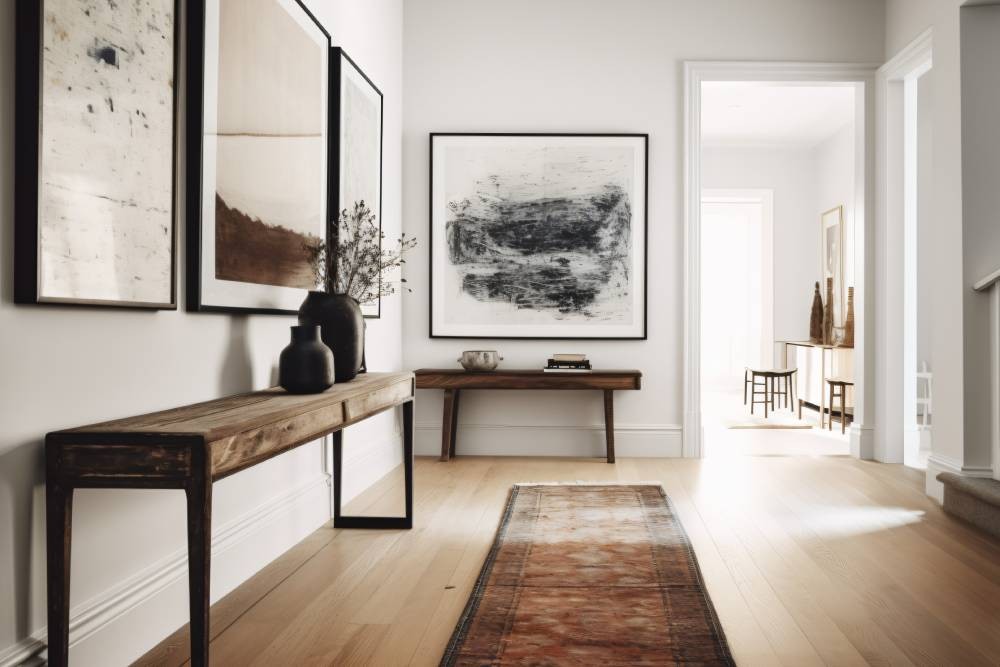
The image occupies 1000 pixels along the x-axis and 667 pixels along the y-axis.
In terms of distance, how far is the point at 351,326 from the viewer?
9.51 feet

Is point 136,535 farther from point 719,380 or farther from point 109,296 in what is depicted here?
point 719,380

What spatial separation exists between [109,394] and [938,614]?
2437 mm

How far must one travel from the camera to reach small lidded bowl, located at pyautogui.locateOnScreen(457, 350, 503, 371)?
4.91 metres

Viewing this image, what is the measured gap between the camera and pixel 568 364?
4.99 meters

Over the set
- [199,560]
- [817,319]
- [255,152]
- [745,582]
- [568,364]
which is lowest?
[745,582]

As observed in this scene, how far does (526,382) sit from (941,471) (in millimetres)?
2331

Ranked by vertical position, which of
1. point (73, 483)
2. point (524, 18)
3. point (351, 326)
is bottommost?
point (73, 483)

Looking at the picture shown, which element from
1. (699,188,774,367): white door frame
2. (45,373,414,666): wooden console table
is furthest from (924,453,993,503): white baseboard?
(699,188,774,367): white door frame

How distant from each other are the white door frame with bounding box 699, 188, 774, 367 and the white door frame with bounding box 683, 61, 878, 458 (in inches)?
146

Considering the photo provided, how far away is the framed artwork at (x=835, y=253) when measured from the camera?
801 cm

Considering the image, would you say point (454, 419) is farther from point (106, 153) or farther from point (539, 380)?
point (106, 153)

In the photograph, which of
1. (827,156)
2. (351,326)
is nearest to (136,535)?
(351,326)

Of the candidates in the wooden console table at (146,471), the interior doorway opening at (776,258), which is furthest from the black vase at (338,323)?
the interior doorway opening at (776,258)

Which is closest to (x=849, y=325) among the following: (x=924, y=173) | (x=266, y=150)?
(x=924, y=173)
